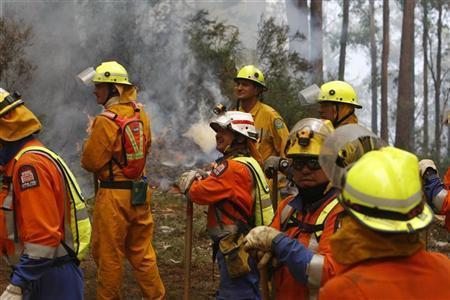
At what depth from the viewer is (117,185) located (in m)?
5.93

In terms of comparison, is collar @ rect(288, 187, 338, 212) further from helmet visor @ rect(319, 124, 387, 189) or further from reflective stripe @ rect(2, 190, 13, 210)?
reflective stripe @ rect(2, 190, 13, 210)

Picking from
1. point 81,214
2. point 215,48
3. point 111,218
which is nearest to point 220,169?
point 81,214

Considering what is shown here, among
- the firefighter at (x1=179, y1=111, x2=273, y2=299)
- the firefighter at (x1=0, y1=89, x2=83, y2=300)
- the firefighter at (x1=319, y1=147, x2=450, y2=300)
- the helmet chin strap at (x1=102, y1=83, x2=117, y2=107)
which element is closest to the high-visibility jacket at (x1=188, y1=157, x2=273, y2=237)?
the firefighter at (x1=179, y1=111, x2=273, y2=299)

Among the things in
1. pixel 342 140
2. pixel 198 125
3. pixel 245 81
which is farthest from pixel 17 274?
pixel 198 125

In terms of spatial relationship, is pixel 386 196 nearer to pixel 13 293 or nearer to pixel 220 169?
pixel 13 293

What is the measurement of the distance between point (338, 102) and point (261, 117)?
91 centimetres

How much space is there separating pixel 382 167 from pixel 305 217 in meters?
1.20

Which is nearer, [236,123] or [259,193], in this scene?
[259,193]

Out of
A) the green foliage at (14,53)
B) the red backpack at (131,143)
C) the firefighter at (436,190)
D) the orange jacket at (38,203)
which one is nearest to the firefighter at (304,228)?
the orange jacket at (38,203)

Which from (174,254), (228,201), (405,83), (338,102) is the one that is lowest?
(174,254)

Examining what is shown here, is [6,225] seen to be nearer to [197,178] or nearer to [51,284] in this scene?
[51,284]

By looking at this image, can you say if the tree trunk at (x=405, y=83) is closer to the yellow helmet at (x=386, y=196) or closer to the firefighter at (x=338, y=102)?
the firefighter at (x=338, y=102)

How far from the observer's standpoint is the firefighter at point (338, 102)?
645cm

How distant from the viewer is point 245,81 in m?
7.16
